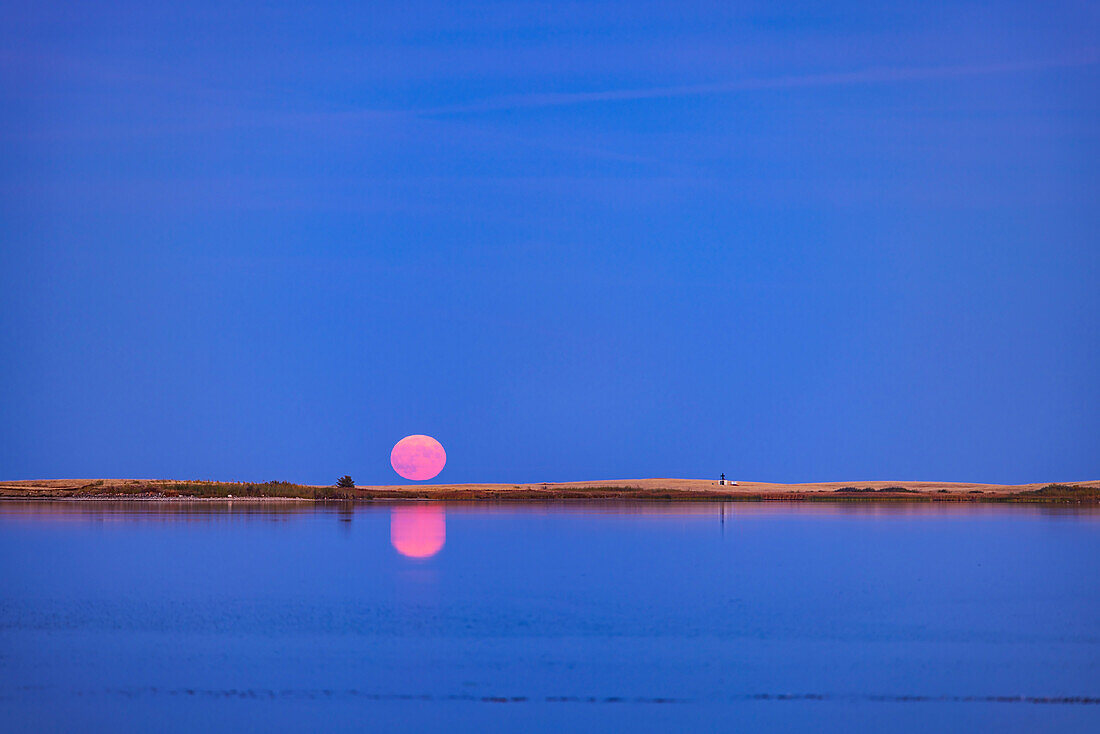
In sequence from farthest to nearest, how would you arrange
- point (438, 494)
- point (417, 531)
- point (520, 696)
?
1. point (438, 494)
2. point (417, 531)
3. point (520, 696)

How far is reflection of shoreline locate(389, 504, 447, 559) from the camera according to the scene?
1582 inches

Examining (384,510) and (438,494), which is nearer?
(384,510)

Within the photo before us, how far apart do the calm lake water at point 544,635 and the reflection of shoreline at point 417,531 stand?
17.9 inches

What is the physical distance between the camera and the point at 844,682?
58.7ft

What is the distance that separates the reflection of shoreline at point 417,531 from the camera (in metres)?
40.2

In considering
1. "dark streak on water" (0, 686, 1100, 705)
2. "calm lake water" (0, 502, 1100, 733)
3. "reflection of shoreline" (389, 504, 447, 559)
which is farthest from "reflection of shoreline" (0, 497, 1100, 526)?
"dark streak on water" (0, 686, 1100, 705)

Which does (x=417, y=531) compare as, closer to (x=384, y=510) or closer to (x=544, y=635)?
(x=384, y=510)

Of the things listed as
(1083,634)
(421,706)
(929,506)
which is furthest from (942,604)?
(929,506)

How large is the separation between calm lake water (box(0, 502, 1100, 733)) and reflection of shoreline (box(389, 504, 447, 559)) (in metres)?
0.45

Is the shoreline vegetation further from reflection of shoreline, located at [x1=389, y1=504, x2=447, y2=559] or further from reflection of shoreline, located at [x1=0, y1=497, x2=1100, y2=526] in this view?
reflection of shoreline, located at [x1=389, y1=504, x2=447, y2=559]

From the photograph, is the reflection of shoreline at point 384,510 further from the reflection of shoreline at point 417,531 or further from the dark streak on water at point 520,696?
the dark streak on water at point 520,696

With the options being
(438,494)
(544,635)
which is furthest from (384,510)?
(544,635)

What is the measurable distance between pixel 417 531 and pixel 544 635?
30017 millimetres

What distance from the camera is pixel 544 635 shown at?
848 inches
